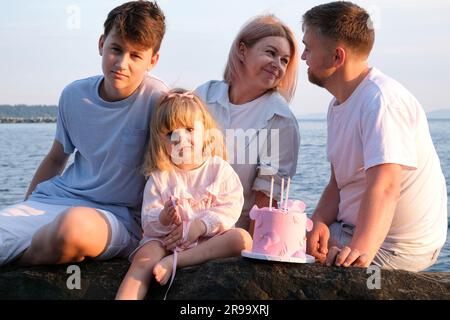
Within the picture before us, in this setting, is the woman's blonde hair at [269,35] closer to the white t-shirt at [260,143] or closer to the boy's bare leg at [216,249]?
the white t-shirt at [260,143]

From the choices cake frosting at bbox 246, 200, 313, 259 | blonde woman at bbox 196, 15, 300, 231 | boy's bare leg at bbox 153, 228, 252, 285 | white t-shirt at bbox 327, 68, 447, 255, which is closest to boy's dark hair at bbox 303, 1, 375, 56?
white t-shirt at bbox 327, 68, 447, 255

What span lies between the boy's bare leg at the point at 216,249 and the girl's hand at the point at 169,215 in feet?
0.51

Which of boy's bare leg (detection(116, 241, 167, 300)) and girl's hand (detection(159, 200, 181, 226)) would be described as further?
girl's hand (detection(159, 200, 181, 226))

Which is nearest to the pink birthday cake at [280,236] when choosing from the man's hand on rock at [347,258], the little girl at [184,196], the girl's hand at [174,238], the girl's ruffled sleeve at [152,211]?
the man's hand on rock at [347,258]

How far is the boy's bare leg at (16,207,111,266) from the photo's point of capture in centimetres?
345

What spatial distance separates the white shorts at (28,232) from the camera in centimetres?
368

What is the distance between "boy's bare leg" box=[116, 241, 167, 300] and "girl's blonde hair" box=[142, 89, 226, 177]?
1.33 feet

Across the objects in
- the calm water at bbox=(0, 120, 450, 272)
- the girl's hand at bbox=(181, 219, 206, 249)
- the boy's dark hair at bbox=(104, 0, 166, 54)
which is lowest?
the calm water at bbox=(0, 120, 450, 272)

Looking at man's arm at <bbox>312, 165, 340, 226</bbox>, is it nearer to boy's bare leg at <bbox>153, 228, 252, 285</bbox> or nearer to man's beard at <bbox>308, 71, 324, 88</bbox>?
man's beard at <bbox>308, 71, 324, 88</bbox>

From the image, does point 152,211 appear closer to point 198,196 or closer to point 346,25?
point 198,196

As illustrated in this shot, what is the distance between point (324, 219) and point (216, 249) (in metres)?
0.82

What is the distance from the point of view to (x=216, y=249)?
352cm

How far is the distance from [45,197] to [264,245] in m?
1.37

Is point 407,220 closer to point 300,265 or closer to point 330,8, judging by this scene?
point 300,265
